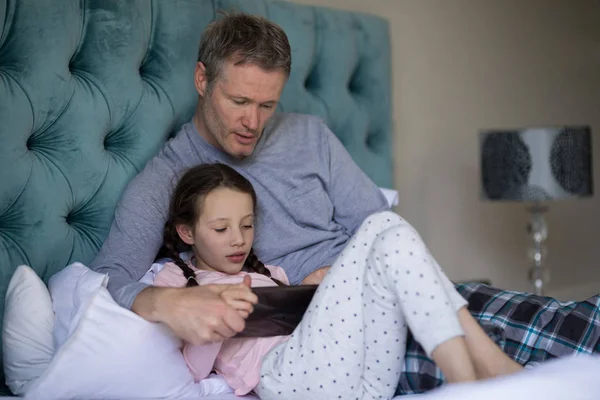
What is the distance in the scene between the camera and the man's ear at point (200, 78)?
1.61 meters

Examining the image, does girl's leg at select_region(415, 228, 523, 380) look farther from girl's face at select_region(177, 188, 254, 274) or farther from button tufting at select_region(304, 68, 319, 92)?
button tufting at select_region(304, 68, 319, 92)

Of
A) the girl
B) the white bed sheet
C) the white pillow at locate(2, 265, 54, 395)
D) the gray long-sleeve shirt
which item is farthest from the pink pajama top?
the white bed sheet

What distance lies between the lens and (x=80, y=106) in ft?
5.01

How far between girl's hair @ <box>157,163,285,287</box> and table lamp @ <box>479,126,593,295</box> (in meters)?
1.02

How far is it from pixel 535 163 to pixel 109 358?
1.50m

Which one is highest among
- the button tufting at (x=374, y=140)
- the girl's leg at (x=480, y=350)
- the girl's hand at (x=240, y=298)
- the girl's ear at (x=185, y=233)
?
the button tufting at (x=374, y=140)

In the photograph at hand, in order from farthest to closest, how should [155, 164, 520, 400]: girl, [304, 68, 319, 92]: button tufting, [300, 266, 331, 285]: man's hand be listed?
[304, 68, 319, 92]: button tufting < [300, 266, 331, 285]: man's hand < [155, 164, 520, 400]: girl

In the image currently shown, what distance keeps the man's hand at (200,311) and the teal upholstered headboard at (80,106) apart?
370 mm

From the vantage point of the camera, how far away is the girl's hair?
146cm

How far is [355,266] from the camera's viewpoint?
1210 millimetres

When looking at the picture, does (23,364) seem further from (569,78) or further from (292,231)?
(569,78)

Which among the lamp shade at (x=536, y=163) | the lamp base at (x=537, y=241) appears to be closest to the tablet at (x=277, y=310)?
the lamp shade at (x=536, y=163)

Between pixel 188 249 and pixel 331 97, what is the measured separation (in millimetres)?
704

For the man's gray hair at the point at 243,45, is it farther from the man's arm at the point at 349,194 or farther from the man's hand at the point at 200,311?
the man's hand at the point at 200,311
